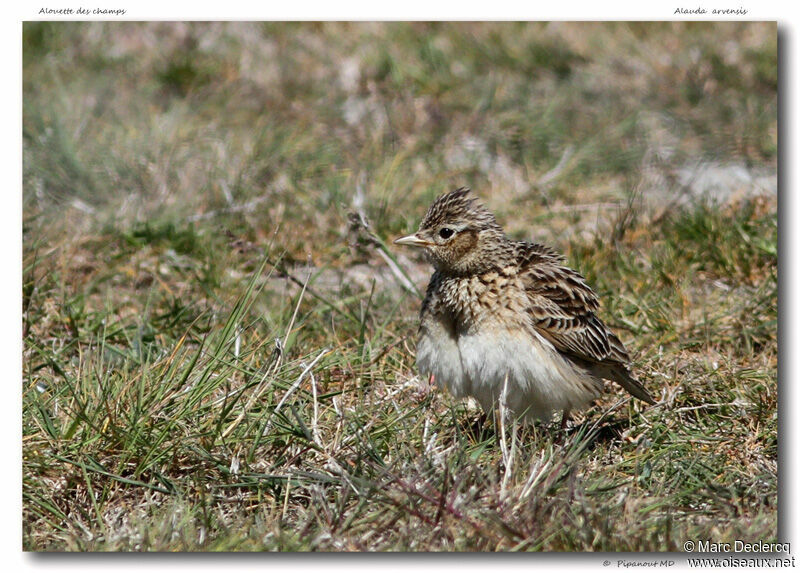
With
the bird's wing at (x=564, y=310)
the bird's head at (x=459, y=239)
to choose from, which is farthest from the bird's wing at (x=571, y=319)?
the bird's head at (x=459, y=239)

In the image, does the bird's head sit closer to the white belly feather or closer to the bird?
the bird

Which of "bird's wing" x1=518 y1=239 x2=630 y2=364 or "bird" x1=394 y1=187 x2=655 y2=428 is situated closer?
"bird" x1=394 y1=187 x2=655 y2=428

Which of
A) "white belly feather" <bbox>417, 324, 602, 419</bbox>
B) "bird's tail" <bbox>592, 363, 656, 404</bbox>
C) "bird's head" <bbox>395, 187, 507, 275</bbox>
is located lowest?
"bird's tail" <bbox>592, 363, 656, 404</bbox>

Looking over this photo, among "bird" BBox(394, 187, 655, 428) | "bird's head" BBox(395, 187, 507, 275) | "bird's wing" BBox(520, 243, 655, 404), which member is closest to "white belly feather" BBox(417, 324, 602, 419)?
"bird" BBox(394, 187, 655, 428)

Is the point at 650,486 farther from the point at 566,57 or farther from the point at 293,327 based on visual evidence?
the point at 566,57

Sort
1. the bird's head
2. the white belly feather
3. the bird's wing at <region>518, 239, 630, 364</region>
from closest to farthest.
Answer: the white belly feather → the bird's wing at <region>518, 239, 630, 364</region> → the bird's head

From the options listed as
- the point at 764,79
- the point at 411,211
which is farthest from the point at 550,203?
the point at 764,79

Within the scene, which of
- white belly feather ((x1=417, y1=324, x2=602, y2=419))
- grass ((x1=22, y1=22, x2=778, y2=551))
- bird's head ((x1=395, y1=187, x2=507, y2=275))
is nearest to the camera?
grass ((x1=22, y1=22, x2=778, y2=551))
